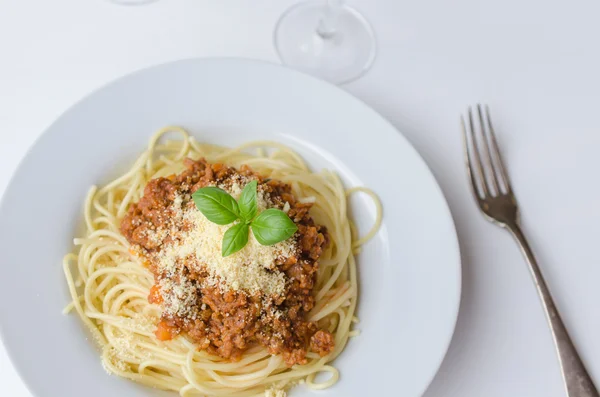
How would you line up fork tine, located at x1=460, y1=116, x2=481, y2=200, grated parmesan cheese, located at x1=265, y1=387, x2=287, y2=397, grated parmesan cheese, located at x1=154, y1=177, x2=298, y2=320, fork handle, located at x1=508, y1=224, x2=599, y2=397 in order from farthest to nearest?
fork tine, located at x1=460, y1=116, x2=481, y2=200 → fork handle, located at x1=508, y1=224, x2=599, y2=397 → grated parmesan cheese, located at x1=265, y1=387, x2=287, y2=397 → grated parmesan cheese, located at x1=154, y1=177, x2=298, y2=320

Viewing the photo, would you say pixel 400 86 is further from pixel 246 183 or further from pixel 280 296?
pixel 280 296

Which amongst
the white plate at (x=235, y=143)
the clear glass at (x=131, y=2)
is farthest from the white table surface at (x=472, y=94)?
the white plate at (x=235, y=143)

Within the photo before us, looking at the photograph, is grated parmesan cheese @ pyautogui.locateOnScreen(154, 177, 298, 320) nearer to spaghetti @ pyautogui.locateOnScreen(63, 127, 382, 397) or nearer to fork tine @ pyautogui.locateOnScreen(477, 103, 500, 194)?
spaghetti @ pyautogui.locateOnScreen(63, 127, 382, 397)

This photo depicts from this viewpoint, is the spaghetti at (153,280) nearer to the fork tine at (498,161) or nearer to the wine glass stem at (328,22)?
the fork tine at (498,161)

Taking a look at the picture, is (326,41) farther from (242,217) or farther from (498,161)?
(242,217)

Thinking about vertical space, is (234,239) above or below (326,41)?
below

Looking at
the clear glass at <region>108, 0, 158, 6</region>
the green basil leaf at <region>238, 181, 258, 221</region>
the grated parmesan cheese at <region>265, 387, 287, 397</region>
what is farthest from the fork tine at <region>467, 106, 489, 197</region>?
the clear glass at <region>108, 0, 158, 6</region>

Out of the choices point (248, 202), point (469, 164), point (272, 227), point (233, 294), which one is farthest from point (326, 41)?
point (233, 294)
